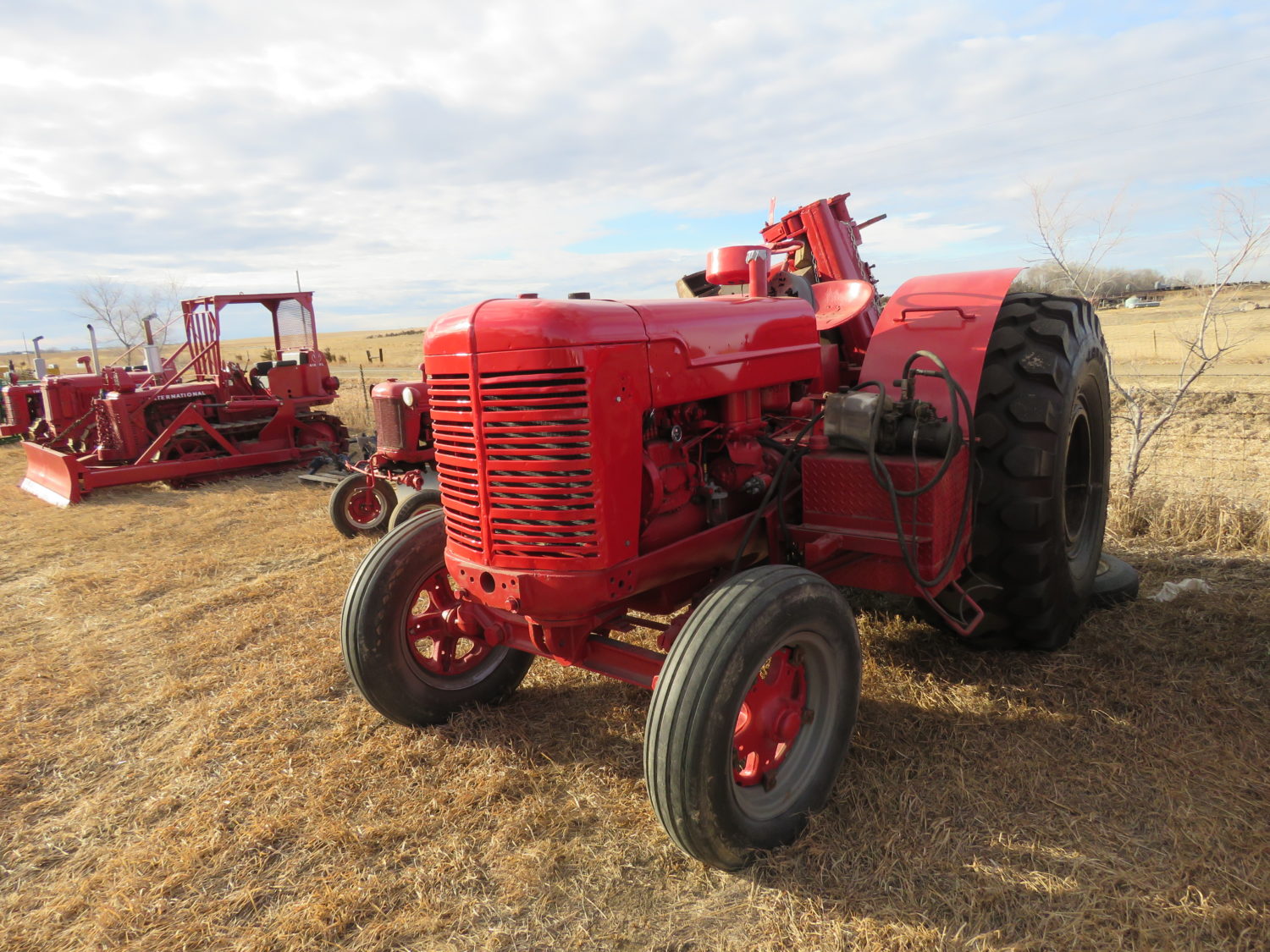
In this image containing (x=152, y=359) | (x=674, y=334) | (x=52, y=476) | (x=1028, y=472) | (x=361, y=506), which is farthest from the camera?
(x=152, y=359)

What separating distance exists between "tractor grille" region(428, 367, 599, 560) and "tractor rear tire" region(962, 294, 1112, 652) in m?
1.68

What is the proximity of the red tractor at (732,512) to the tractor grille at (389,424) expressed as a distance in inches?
93.3

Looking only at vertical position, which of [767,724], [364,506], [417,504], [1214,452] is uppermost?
[417,504]

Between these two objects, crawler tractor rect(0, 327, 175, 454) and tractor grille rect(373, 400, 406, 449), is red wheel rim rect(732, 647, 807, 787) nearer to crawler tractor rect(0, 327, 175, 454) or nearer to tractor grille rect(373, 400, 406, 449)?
tractor grille rect(373, 400, 406, 449)

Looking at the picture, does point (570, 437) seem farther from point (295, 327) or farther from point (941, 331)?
point (295, 327)

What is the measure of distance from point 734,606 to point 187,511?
23.2 ft

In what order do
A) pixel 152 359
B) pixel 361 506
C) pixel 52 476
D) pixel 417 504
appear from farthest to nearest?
pixel 152 359 → pixel 52 476 → pixel 361 506 → pixel 417 504

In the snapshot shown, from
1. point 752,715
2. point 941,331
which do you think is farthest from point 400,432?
point 752,715

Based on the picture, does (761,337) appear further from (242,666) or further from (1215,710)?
(242,666)

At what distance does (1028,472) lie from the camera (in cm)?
302

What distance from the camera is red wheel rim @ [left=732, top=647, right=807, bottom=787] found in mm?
2377

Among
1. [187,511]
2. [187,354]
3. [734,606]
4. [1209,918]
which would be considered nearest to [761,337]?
[734,606]

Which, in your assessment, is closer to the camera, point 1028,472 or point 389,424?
point 1028,472

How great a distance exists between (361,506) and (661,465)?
4366 millimetres
